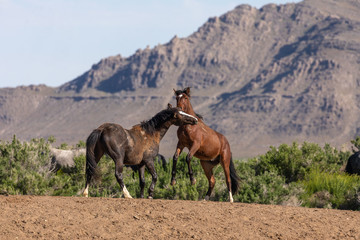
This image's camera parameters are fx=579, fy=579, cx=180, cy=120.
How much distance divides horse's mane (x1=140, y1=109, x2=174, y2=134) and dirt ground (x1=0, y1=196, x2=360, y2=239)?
80.5 inches

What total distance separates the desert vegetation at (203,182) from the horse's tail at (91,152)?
1780 millimetres

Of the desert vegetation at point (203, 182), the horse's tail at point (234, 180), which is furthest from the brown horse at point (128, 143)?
the horse's tail at point (234, 180)

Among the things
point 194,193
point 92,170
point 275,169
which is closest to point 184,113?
point 92,170

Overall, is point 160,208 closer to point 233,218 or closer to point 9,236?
point 233,218

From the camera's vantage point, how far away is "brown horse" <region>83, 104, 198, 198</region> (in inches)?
490

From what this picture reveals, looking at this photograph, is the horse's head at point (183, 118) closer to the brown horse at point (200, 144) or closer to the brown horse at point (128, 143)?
the brown horse at point (128, 143)

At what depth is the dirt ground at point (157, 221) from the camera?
402 inches

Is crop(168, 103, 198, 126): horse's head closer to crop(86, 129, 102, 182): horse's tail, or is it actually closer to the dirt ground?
crop(86, 129, 102, 182): horse's tail

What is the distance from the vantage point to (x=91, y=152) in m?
12.6

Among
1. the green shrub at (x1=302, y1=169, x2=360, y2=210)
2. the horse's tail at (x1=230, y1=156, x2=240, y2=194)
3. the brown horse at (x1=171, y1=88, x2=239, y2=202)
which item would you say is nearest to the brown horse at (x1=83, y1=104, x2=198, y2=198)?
the brown horse at (x1=171, y1=88, x2=239, y2=202)

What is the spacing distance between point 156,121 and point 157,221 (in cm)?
325

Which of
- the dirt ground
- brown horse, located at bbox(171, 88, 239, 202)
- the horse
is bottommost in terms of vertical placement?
the horse

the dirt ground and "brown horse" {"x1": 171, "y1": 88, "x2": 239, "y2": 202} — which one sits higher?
"brown horse" {"x1": 171, "y1": 88, "x2": 239, "y2": 202}

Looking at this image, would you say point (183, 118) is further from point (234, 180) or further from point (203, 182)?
point (203, 182)
